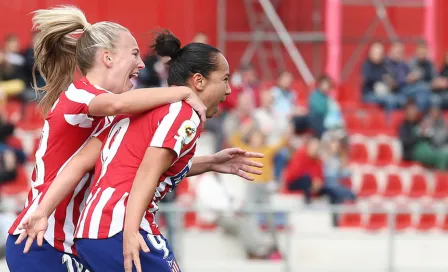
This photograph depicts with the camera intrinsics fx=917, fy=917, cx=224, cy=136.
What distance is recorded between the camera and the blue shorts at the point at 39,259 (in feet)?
13.1

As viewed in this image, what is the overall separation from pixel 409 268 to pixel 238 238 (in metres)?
1.70

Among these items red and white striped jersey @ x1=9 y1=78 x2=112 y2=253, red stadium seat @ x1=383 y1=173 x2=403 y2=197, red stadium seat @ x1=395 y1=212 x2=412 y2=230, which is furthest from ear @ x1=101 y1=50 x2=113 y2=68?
red stadium seat @ x1=383 y1=173 x2=403 y2=197

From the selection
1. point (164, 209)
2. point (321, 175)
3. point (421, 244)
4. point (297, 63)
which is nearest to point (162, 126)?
point (164, 209)

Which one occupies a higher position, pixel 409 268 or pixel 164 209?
pixel 164 209

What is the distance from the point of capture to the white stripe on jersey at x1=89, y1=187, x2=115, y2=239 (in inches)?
144

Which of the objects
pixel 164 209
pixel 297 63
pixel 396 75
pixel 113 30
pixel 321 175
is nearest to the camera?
pixel 113 30

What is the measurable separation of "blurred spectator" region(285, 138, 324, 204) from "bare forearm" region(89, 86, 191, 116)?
7.12 meters

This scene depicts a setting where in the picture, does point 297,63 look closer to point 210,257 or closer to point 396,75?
point 396,75

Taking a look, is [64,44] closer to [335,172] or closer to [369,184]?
[335,172]

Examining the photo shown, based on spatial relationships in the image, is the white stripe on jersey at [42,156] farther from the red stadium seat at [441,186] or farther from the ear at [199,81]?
the red stadium seat at [441,186]

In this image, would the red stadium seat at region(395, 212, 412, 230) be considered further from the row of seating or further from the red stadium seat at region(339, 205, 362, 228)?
the row of seating

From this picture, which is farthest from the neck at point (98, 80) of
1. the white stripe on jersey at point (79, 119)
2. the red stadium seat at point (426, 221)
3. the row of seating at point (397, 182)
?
the row of seating at point (397, 182)

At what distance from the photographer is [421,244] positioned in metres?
9.66

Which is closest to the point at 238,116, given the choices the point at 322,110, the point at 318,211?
the point at 322,110
